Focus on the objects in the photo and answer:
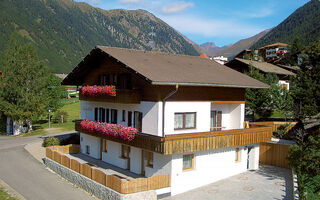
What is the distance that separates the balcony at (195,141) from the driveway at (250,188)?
7.05 feet

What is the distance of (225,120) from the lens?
20156 millimetres

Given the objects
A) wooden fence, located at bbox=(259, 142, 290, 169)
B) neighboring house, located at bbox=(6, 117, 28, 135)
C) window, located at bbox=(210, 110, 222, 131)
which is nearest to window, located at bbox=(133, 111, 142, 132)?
window, located at bbox=(210, 110, 222, 131)

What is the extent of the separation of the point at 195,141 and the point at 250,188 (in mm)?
4148

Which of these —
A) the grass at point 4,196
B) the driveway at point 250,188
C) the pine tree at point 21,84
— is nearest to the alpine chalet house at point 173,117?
the driveway at point 250,188

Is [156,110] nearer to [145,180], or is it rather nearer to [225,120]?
[145,180]

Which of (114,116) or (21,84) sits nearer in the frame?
(114,116)

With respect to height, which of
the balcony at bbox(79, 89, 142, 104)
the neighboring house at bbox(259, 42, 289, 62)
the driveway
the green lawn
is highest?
the neighboring house at bbox(259, 42, 289, 62)

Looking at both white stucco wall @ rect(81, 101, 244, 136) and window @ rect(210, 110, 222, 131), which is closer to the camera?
white stucco wall @ rect(81, 101, 244, 136)

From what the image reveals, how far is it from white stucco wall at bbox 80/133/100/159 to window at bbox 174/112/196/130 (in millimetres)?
8221

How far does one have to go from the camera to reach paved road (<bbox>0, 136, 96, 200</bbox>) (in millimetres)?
16016

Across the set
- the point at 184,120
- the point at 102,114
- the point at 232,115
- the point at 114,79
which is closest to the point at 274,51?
the point at 232,115

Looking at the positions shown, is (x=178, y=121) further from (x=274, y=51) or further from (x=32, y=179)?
(x=274, y=51)

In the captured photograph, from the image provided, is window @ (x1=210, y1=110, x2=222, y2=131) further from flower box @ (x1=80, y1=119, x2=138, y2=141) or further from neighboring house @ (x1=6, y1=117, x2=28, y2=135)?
neighboring house @ (x1=6, y1=117, x2=28, y2=135)

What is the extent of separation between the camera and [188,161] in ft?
54.4
